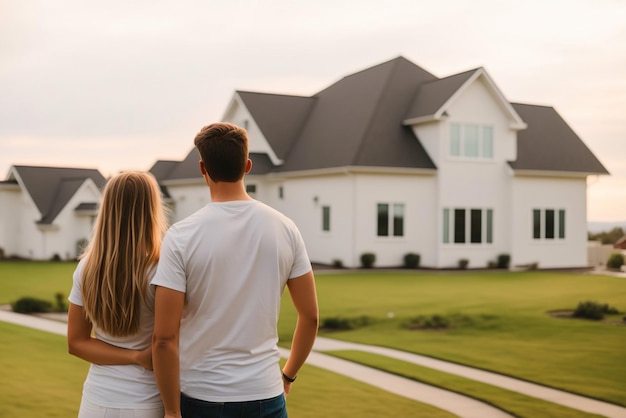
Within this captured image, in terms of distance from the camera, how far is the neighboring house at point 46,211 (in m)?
36.8

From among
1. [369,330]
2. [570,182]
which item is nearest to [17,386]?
[369,330]

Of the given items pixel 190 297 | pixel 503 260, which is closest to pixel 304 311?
pixel 190 297

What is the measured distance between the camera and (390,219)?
29.4m

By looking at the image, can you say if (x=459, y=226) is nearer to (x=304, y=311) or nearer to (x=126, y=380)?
(x=304, y=311)

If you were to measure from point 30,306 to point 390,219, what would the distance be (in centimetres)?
1556

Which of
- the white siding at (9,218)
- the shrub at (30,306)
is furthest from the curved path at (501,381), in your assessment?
the white siding at (9,218)

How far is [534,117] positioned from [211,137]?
34576 mm

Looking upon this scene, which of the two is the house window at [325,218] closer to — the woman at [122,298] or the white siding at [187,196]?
the white siding at [187,196]

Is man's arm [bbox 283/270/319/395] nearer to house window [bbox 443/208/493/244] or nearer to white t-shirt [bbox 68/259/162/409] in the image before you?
white t-shirt [bbox 68/259/162/409]

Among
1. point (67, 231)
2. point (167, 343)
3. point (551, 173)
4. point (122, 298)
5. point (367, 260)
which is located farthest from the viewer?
point (67, 231)

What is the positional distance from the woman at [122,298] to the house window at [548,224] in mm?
30101

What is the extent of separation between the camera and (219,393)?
10.5 ft

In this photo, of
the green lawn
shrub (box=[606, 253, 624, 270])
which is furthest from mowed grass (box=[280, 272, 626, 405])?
shrub (box=[606, 253, 624, 270])

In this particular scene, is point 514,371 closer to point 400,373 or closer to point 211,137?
point 400,373
